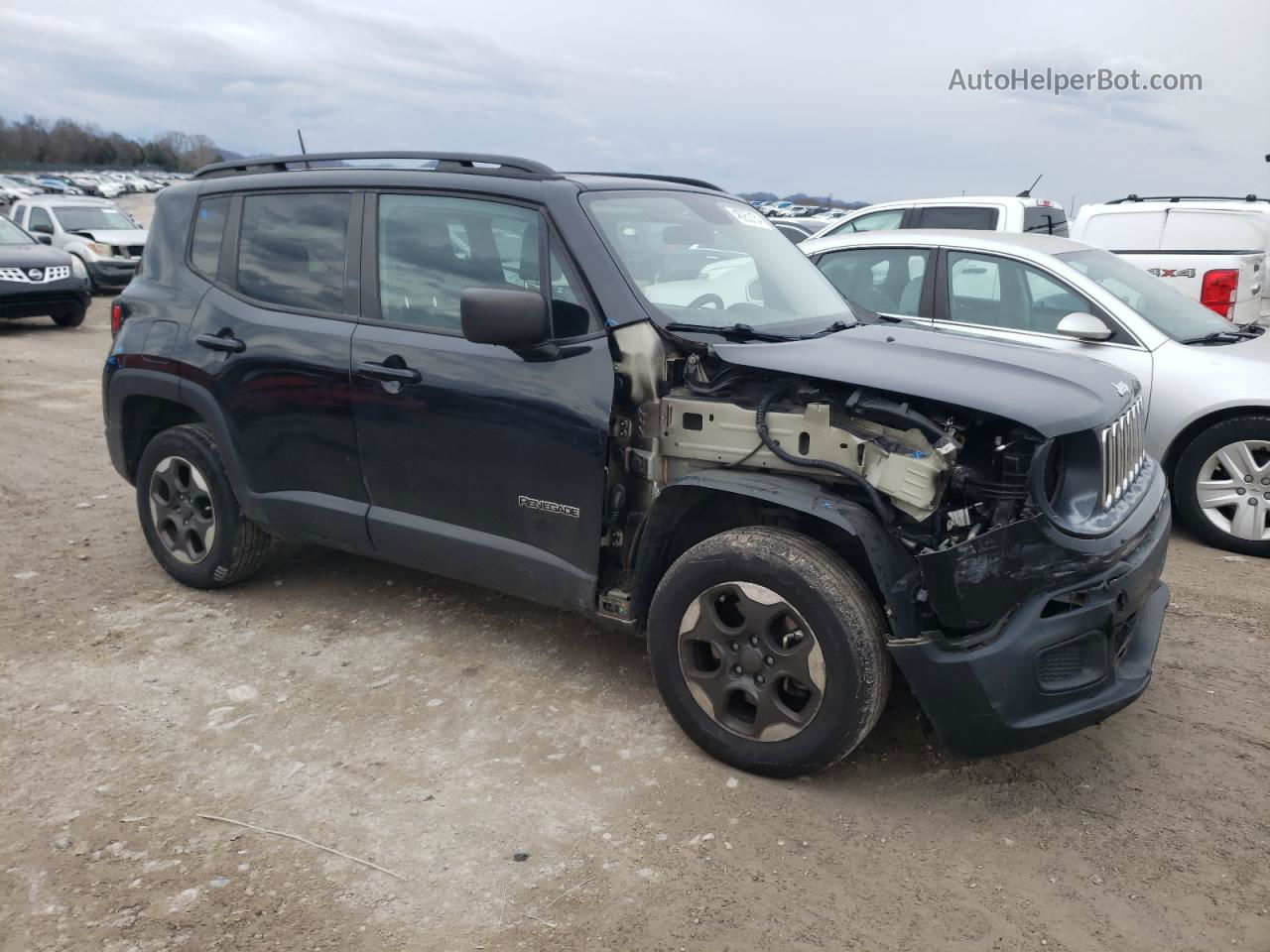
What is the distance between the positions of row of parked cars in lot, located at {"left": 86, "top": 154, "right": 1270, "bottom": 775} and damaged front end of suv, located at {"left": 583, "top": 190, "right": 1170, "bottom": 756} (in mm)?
11

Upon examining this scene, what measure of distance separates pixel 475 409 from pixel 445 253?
66 cm

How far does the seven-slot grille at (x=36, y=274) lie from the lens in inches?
527

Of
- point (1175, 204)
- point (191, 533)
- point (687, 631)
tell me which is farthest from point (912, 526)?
point (1175, 204)

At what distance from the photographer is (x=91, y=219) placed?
18219mm

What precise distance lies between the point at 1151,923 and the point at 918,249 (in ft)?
15.6

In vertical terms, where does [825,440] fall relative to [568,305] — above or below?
below

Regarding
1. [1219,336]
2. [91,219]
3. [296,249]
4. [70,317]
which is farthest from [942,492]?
[91,219]

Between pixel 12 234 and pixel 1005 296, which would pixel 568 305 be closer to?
pixel 1005 296

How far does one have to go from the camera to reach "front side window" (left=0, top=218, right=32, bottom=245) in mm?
14047

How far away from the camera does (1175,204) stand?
9.27m

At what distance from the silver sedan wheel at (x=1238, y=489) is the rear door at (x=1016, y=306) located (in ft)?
1.85

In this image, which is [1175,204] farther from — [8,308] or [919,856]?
[8,308]

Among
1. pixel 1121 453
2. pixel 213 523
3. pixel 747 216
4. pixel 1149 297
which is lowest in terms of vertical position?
pixel 213 523

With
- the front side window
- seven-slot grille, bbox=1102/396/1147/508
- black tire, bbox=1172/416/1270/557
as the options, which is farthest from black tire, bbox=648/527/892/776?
the front side window
